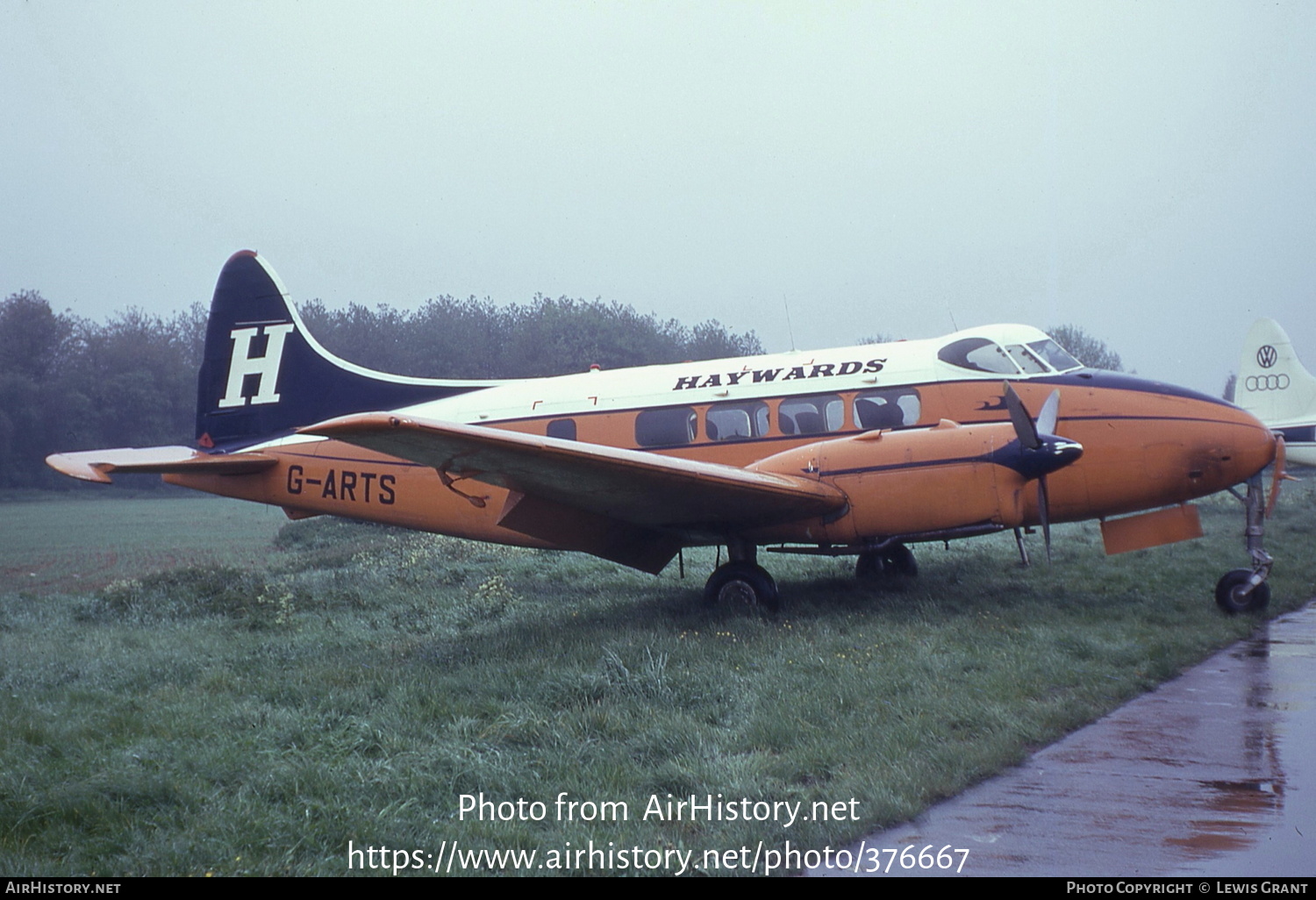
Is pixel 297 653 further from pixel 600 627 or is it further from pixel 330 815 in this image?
pixel 330 815

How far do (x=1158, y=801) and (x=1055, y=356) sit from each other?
6665 millimetres

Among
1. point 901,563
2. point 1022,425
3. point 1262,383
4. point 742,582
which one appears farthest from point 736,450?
point 1262,383

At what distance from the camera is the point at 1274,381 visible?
20969 mm

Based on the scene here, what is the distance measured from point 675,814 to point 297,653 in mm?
5199

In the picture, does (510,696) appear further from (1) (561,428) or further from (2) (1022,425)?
(2) (1022,425)

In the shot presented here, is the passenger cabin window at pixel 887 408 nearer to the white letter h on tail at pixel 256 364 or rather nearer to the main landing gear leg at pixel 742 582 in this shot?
the main landing gear leg at pixel 742 582

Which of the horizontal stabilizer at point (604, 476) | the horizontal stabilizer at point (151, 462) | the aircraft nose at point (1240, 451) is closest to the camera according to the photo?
the horizontal stabilizer at point (604, 476)

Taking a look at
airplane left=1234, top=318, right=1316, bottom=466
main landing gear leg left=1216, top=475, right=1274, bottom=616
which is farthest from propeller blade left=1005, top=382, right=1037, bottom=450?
airplane left=1234, top=318, right=1316, bottom=466

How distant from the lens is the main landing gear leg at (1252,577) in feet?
29.6

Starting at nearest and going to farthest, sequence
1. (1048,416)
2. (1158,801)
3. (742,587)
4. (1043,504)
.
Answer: (1158,801)
(1043,504)
(1048,416)
(742,587)

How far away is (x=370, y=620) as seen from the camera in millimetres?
10039

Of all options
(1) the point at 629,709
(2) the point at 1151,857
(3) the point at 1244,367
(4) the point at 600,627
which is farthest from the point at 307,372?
(3) the point at 1244,367

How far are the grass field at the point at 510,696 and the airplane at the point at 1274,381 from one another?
10.4m

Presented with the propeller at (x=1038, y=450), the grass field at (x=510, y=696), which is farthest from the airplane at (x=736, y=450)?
the grass field at (x=510, y=696)
